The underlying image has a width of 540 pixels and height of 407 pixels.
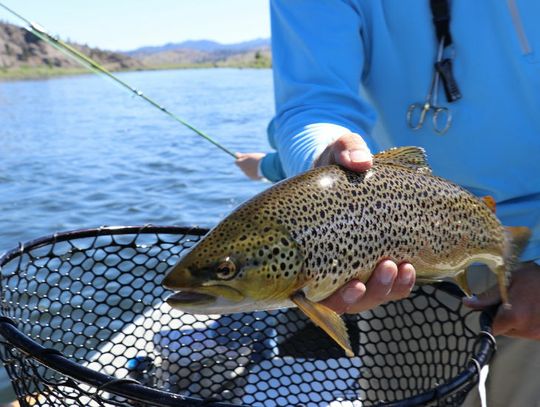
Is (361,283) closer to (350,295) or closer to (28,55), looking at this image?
(350,295)

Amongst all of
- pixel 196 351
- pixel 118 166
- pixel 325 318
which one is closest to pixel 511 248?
pixel 325 318

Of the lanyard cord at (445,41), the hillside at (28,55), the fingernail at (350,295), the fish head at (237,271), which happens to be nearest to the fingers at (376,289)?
the fingernail at (350,295)

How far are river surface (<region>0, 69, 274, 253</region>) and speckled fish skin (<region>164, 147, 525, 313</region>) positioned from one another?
7176 mm

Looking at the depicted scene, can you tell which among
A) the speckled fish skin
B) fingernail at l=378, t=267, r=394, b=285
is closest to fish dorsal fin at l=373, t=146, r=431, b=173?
the speckled fish skin

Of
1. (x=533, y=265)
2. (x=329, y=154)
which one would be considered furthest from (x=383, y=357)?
(x=329, y=154)

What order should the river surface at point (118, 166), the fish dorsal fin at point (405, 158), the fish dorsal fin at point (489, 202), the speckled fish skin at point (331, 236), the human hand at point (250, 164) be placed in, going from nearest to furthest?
the speckled fish skin at point (331, 236) → the fish dorsal fin at point (405, 158) → the fish dorsal fin at point (489, 202) → the human hand at point (250, 164) → the river surface at point (118, 166)

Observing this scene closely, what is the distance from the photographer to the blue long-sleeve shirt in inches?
89.9

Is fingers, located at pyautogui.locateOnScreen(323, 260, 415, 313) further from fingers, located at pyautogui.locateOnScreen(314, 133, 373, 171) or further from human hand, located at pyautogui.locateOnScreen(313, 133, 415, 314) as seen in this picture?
fingers, located at pyautogui.locateOnScreen(314, 133, 373, 171)

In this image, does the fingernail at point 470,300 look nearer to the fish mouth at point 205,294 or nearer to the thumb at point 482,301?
the thumb at point 482,301

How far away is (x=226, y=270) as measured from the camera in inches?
65.9

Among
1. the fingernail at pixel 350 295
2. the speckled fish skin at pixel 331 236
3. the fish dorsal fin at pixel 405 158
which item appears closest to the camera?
the speckled fish skin at pixel 331 236

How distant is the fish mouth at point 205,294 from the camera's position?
1.65 metres

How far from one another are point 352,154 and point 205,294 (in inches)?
22.5

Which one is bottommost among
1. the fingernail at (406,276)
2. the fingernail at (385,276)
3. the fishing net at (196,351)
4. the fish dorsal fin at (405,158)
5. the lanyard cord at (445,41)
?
the fishing net at (196,351)
